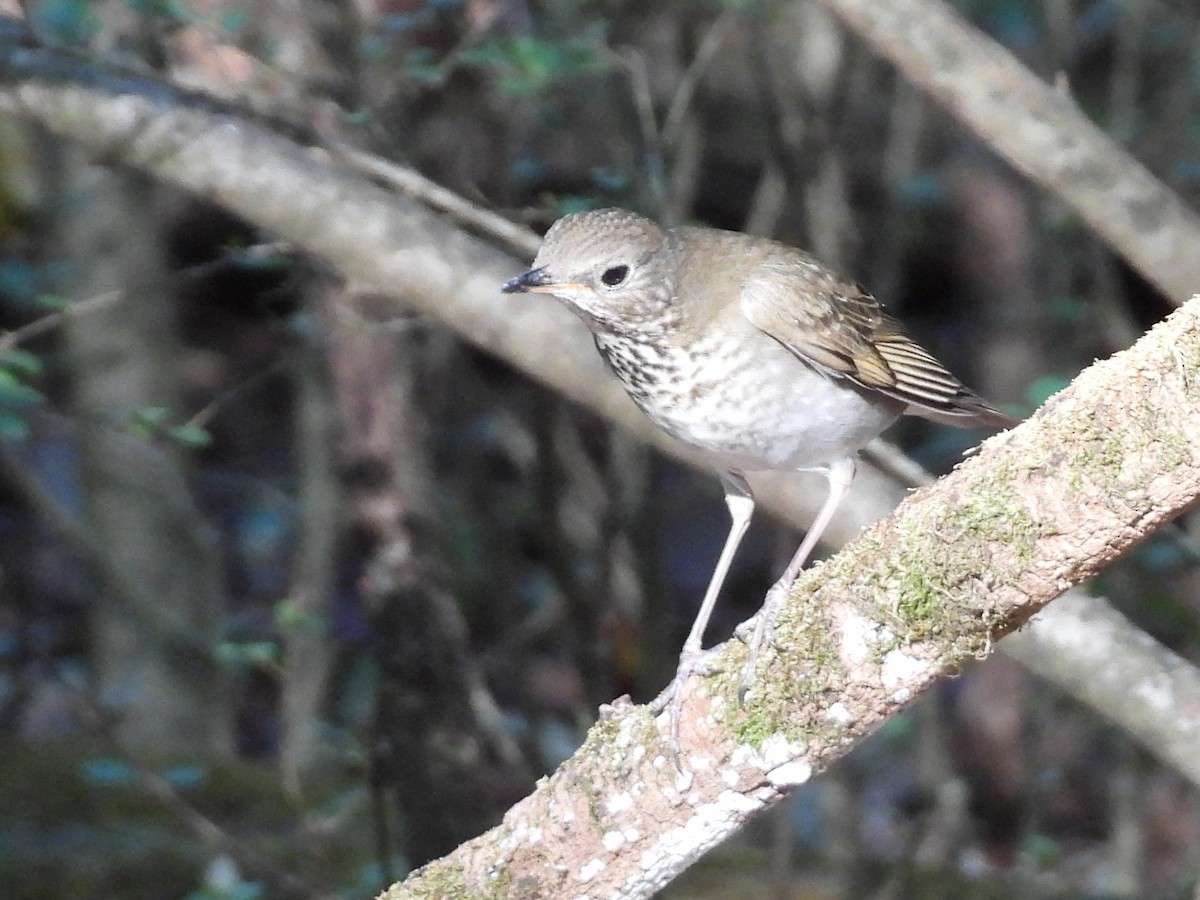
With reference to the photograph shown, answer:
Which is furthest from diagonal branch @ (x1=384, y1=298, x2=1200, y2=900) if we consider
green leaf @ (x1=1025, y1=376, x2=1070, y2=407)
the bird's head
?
green leaf @ (x1=1025, y1=376, x2=1070, y2=407)

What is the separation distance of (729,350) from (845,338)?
0.33m

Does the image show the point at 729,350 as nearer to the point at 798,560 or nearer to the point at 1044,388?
the point at 798,560

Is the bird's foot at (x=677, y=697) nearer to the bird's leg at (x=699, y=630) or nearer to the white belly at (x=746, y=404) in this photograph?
the bird's leg at (x=699, y=630)

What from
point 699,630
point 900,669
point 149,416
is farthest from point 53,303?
point 900,669

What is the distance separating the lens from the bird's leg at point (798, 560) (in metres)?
2.21

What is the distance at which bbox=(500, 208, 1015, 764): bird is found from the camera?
3.08 meters

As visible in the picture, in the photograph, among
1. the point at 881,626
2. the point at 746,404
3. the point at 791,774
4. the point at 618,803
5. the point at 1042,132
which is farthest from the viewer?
the point at 1042,132

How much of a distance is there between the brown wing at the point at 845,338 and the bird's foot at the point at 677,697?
813 mm

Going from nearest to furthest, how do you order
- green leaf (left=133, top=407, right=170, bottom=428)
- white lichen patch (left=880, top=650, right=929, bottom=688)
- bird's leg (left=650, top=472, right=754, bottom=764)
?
white lichen patch (left=880, top=650, right=929, bottom=688)
bird's leg (left=650, top=472, right=754, bottom=764)
green leaf (left=133, top=407, right=170, bottom=428)

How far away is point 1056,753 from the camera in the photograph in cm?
668

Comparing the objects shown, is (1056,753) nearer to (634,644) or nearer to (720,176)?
(634,644)

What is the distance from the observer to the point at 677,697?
7.59 ft

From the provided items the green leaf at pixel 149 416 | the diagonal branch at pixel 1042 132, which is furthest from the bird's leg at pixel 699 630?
the green leaf at pixel 149 416

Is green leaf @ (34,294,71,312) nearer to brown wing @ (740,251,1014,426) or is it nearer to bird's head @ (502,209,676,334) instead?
bird's head @ (502,209,676,334)
